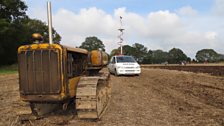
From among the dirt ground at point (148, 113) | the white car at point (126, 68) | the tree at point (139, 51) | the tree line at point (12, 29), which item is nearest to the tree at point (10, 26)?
the tree line at point (12, 29)

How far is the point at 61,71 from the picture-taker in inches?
283

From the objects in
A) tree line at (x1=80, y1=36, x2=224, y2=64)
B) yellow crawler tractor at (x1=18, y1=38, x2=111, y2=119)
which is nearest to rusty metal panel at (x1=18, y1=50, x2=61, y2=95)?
yellow crawler tractor at (x1=18, y1=38, x2=111, y2=119)

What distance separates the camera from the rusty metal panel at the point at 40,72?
718cm

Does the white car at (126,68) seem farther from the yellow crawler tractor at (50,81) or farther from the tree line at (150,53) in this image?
the tree line at (150,53)

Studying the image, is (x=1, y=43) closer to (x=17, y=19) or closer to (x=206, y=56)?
(x=17, y=19)

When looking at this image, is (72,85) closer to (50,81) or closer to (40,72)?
(50,81)

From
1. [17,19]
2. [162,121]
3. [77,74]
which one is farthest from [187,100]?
[17,19]

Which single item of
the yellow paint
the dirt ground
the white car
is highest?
the white car

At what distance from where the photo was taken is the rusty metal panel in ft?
23.6

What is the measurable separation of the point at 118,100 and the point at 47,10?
426 centimetres

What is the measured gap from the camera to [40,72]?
23.9 ft

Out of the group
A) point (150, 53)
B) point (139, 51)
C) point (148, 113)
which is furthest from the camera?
point (150, 53)

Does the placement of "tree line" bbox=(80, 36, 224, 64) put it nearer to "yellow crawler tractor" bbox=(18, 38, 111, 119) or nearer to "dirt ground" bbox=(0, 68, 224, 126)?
"dirt ground" bbox=(0, 68, 224, 126)

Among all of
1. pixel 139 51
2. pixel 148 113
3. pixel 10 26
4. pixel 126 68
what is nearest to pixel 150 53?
pixel 139 51
